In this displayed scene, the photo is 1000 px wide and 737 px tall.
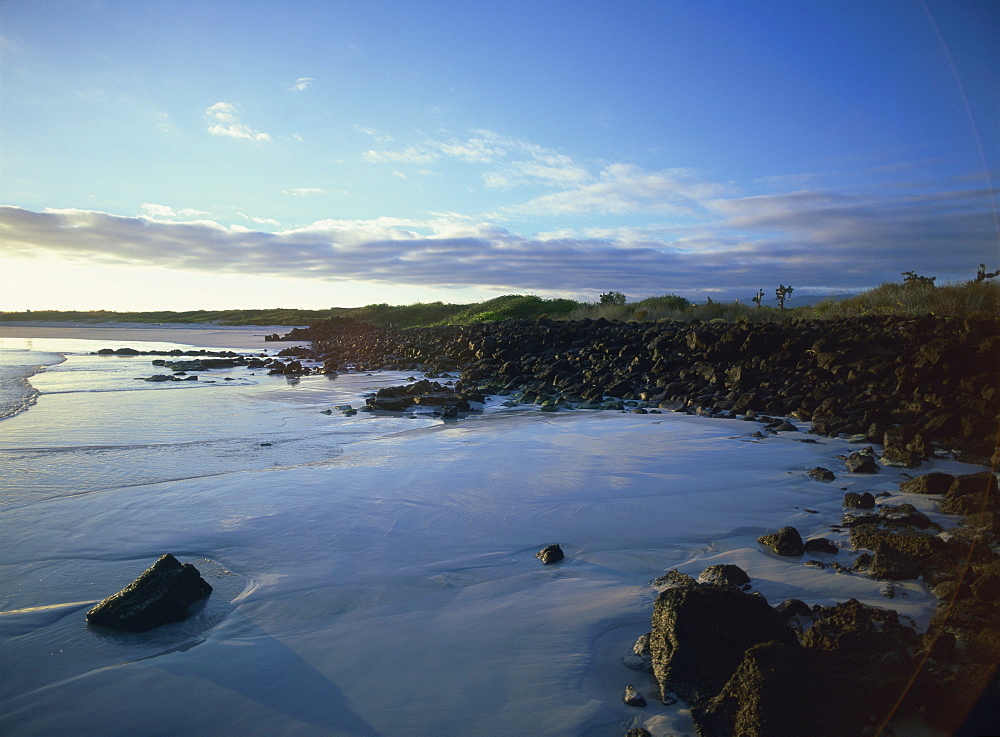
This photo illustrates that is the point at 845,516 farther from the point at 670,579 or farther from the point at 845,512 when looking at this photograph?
the point at 670,579

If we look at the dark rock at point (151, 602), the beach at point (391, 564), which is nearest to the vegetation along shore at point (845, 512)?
A: the beach at point (391, 564)

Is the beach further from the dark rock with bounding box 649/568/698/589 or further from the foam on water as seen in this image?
the foam on water

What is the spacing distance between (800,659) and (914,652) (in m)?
0.65

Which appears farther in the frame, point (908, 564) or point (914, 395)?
point (914, 395)

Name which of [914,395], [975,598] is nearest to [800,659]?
[975,598]

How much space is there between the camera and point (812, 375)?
841cm

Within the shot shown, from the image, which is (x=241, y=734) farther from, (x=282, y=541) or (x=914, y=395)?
(x=914, y=395)

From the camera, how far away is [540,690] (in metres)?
2.28

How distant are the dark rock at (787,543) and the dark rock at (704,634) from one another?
3.46 ft

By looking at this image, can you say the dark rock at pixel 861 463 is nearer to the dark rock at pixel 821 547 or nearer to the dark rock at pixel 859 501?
the dark rock at pixel 859 501

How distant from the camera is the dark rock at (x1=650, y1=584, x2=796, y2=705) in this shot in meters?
2.22

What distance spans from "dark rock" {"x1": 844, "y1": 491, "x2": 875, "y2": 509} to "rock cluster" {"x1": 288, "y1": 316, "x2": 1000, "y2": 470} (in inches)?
57.3

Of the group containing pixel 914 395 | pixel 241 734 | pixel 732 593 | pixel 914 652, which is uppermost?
pixel 914 395

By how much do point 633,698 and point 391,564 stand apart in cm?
168
